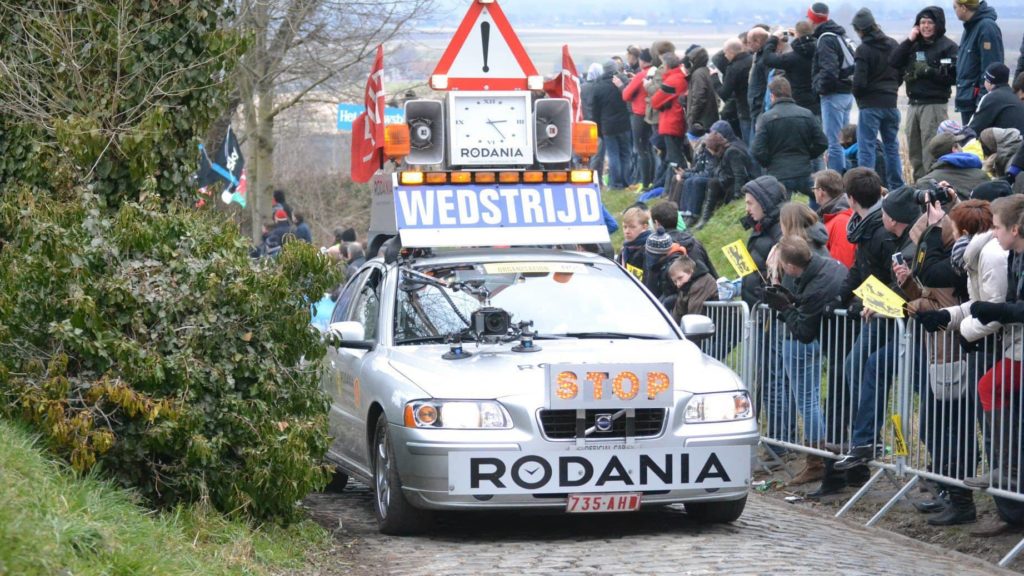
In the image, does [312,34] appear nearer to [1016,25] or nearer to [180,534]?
[1016,25]

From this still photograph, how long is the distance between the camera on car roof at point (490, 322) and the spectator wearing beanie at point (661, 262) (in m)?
3.70

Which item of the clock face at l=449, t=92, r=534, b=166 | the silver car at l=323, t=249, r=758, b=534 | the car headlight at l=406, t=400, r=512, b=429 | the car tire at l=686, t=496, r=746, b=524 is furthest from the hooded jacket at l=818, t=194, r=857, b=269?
the car headlight at l=406, t=400, r=512, b=429

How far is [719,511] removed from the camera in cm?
865

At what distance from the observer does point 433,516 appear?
28.0 ft

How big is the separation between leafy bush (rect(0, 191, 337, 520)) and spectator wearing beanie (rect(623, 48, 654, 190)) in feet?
50.1

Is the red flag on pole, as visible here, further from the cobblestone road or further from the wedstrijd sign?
the wedstrijd sign

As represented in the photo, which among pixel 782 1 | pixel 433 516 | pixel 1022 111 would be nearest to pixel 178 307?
pixel 433 516

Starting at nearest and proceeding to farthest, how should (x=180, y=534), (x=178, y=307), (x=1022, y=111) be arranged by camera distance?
(x=180, y=534)
(x=178, y=307)
(x=1022, y=111)

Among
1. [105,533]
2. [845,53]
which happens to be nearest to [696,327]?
[105,533]

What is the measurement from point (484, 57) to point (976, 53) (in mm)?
5796

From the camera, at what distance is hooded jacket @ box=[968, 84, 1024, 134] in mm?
13016

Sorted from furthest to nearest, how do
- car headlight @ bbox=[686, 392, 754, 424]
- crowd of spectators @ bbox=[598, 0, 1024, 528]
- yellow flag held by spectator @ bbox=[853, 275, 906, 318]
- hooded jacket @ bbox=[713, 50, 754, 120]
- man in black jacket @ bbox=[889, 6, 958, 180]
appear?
hooded jacket @ bbox=[713, 50, 754, 120] → man in black jacket @ bbox=[889, 6, 958, 180] → yellow flag held by spectator @ bbox=[853, 275, 906, 318] → crowd of spectators @ bbox=[598, 0, 1024, 528] → car headlight @ bbox=[686, 392, 754, 424]

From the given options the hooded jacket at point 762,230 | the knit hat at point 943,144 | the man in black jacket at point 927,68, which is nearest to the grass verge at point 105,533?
the hooded jacket at point 762,230

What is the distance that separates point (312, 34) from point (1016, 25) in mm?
15403
